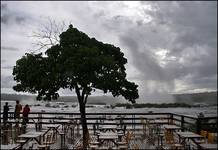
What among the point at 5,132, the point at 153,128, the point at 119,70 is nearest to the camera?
the point at 5,132

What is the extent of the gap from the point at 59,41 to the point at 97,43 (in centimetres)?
148

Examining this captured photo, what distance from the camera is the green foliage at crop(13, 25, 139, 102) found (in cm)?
1403

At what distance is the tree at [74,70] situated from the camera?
14031mm

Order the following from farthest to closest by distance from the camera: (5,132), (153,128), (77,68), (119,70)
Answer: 1. (153,128)
2. (119,70)
3. (5,132)
4. (77,68)

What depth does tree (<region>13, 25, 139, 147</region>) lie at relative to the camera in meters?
14.0

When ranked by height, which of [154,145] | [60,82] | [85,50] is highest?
[85,50]

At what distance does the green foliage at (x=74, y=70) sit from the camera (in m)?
14.0

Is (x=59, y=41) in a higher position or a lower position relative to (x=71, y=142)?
higher

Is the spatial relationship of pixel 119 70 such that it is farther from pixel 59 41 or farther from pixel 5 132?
pixel 5 132

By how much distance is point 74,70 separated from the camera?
45.2 ft

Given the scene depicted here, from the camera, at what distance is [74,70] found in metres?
13.8

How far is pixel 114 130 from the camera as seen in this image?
47.4 feet

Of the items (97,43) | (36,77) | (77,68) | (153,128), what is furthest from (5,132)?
(153,128)

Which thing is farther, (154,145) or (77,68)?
(154,145)
